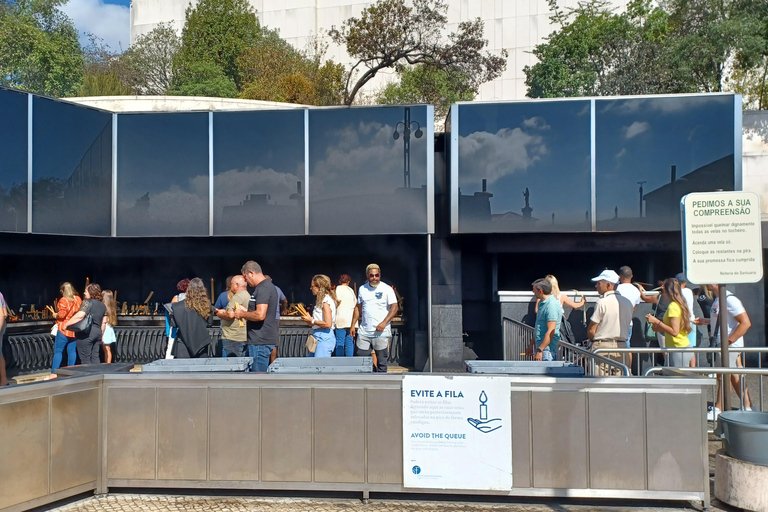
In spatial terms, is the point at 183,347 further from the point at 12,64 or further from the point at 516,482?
the point at 12,64

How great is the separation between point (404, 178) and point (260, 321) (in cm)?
490

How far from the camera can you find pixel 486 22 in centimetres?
5709

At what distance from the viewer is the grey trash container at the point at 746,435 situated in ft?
18.5

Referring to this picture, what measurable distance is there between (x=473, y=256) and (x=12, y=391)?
1037 cm

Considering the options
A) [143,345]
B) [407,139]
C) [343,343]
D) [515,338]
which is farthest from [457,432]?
[143,345]

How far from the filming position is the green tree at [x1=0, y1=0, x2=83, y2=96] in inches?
1291

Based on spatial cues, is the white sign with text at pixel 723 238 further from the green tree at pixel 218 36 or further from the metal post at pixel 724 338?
the green tree at pixel 218 36

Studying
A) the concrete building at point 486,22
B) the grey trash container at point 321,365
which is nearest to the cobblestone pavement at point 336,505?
the grey trash container at point 321,365

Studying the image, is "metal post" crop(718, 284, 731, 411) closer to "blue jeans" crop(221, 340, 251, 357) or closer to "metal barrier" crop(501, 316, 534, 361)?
"metal barrier" crop(501, 316, 534, 361)

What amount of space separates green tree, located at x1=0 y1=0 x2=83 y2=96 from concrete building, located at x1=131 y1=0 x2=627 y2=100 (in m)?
24.0

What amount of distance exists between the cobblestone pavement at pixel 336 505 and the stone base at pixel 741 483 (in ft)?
0.63

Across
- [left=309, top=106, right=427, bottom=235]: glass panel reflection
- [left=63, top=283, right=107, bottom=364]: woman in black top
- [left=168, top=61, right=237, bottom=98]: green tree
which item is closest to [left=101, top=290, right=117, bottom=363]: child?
[left=63, top=283, right=107, bottom=364]: woman in black top

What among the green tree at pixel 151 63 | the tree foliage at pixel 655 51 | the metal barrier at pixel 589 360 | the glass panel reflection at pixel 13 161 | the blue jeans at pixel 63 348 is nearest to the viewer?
the metal barrier at pixel 589 360

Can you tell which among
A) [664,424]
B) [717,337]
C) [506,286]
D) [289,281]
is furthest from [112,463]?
[506,286]
